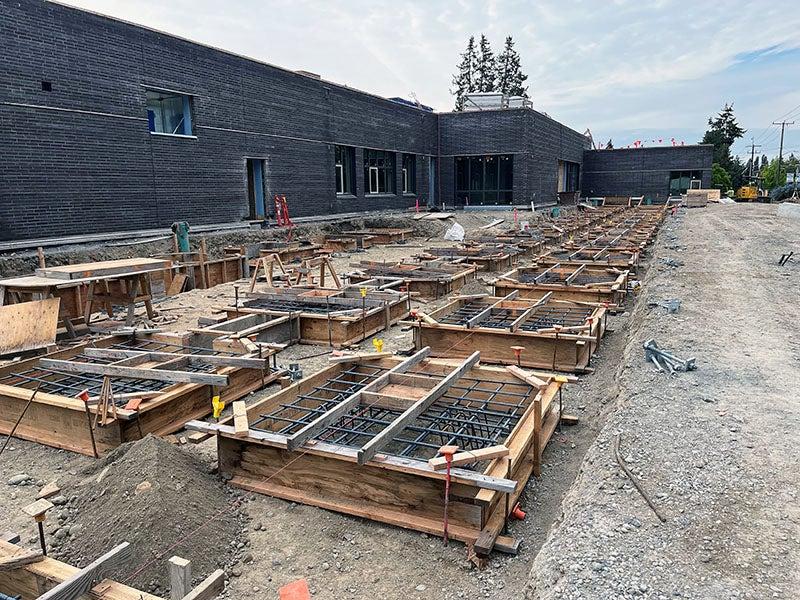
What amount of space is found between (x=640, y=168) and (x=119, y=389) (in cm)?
4988

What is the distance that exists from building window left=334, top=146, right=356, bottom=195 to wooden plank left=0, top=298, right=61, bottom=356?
18526 millimetres

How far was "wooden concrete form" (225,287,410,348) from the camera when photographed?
8461 mm

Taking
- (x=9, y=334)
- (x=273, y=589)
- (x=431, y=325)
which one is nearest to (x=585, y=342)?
(x=431, y=325)

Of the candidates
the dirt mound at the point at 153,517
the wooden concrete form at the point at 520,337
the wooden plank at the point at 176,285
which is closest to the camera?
the dirt mound at the point at 153,517

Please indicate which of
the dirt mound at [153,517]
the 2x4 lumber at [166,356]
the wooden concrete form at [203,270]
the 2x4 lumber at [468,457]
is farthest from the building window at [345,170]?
the 2x4 lumber at [468,457]

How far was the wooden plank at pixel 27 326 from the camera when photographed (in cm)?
695

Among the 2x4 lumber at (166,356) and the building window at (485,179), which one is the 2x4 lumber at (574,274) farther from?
the building window at (485,179)

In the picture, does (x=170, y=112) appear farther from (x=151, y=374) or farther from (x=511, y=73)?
(x=511, y=73)

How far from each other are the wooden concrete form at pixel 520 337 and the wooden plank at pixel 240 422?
3.48m

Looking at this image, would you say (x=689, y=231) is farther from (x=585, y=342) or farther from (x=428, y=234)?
(x=585, y=342)

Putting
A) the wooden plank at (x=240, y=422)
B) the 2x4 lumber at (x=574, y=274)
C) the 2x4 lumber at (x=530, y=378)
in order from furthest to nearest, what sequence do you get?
the 2x4 lumber at (x=574, y=274), the 2x4 lumber at (x=530, y=378), the wooden plank at (x=240, y=422)

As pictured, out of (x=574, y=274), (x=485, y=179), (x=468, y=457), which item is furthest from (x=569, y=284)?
(x=485, y=179)

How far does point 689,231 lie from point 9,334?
75.9 ft

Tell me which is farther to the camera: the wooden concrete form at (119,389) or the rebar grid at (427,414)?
the wooden concrete form at (119,389)
